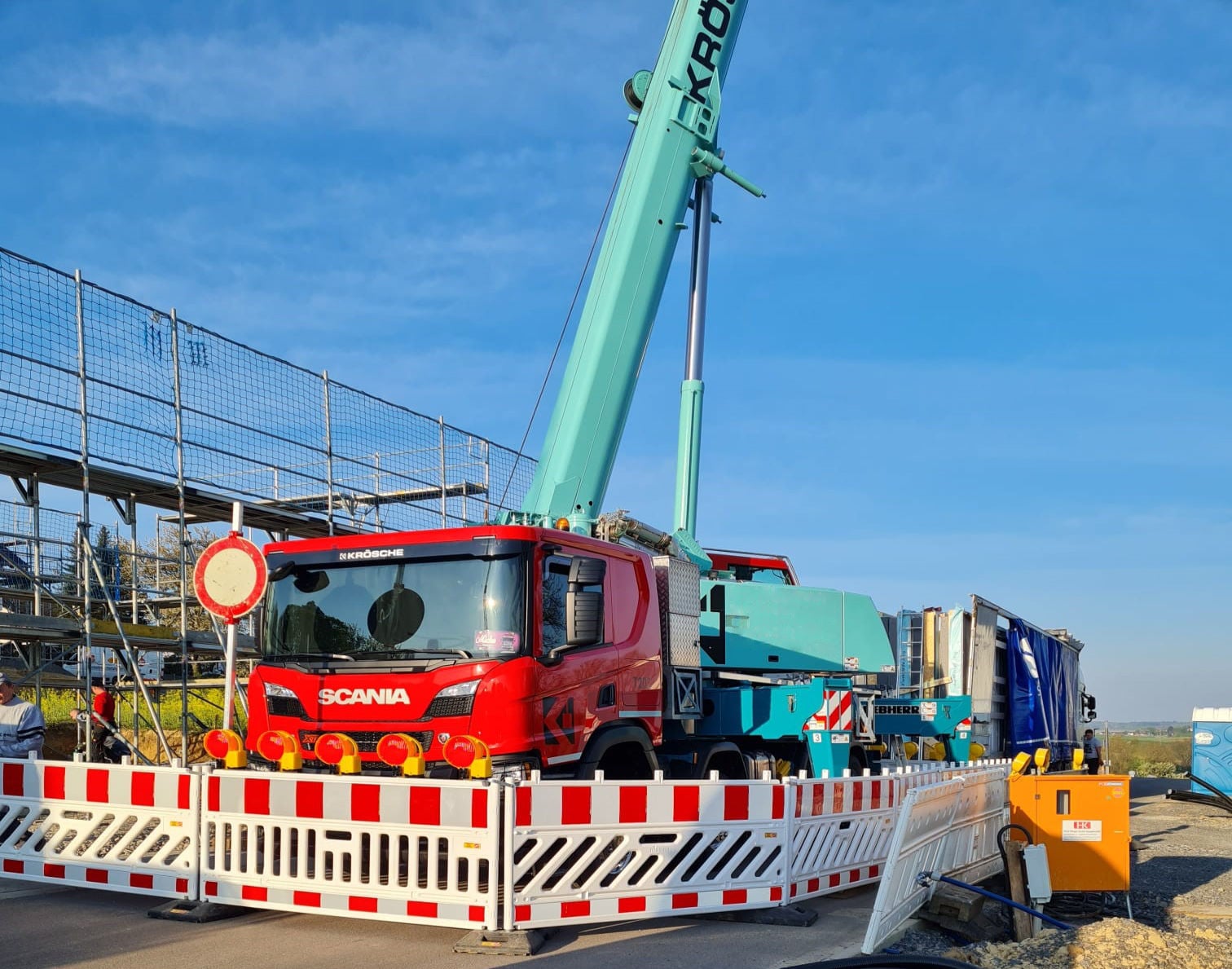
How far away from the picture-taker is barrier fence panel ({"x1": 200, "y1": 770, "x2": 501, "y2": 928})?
7008mm

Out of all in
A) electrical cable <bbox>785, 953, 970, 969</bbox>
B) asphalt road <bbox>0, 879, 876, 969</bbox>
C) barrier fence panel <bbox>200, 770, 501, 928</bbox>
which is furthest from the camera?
barrier fence panel <bbox>200, 770, 501, 928</bbox>

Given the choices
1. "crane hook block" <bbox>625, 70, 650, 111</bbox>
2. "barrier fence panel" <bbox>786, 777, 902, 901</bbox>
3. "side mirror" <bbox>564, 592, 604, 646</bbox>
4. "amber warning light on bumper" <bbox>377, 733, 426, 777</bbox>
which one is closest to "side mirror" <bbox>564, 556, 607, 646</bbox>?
"side mirror" <bbox>564, 592, 604, 646</bbox>

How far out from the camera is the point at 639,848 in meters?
7.44

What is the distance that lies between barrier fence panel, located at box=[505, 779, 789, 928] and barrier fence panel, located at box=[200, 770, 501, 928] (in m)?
0.23

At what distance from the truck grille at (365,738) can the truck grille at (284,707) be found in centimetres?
16

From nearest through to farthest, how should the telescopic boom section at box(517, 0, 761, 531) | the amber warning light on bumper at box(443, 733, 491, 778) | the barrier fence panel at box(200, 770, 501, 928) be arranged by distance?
1. the barrier fence panel at box(200, 770, 501, 928)
2. the amber warning light on bumper at box(443, 733, 491, 778)
3. the telescopic boom section at box(517, 0, 761, 531)

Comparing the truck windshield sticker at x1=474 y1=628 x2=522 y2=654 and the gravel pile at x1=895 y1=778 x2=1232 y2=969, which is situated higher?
the truck windshield sticker at x1=474 y1=628 x2=522 y2=654

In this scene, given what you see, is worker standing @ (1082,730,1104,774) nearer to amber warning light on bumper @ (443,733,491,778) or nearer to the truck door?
the truck door

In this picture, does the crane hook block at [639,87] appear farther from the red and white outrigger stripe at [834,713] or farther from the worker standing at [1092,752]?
the worker standing at [1092,752]

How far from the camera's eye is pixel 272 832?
24.8 ft

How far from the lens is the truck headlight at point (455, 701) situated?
7770 mm

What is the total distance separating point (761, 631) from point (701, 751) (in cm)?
195

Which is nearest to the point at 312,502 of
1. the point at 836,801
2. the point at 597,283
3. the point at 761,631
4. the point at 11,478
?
the point at 11,478

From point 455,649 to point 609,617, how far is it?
1.44m
